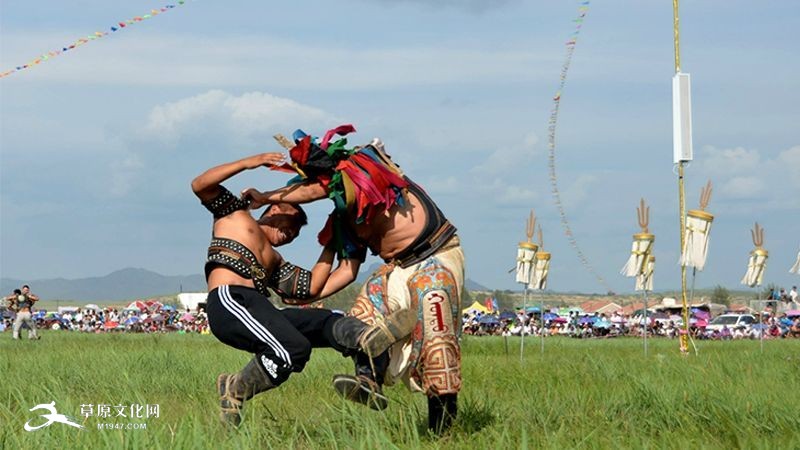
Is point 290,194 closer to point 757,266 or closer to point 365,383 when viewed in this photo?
point 365,383

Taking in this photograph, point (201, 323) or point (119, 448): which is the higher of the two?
point (201, 323)

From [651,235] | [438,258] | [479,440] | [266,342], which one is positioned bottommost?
[479,440]

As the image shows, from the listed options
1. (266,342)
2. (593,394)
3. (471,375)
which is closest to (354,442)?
(266,342)

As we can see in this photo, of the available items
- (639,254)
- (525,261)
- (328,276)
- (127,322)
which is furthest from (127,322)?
(328,276)

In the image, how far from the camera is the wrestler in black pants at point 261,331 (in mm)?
5633

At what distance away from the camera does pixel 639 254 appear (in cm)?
1775

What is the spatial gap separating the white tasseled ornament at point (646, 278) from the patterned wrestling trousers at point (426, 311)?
461 inches

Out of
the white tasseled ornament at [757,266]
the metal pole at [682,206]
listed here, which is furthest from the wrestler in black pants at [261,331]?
the white tasseled ornament at [757,266]

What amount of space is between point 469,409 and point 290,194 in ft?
4.80

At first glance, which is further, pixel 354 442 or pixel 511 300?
pixel 511 300

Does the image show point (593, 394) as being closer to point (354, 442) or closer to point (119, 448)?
point (354, 442)

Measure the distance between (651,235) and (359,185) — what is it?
12.9 m

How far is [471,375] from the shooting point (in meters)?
9.38

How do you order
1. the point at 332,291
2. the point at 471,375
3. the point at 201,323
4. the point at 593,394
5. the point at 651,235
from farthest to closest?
the point at 201,323
the point at 651,235
the point at 471,375
the point at 593,394
the point at 332,291
